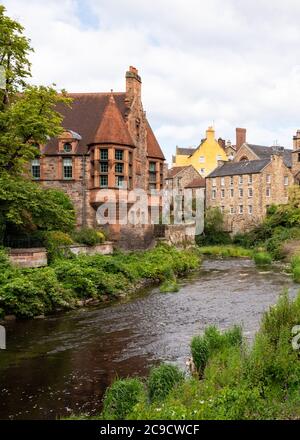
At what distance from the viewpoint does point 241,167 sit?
194 feet

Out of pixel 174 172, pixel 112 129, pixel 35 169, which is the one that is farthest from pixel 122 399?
pixel 174 172

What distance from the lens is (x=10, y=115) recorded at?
21.1 metres

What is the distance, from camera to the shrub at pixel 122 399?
802 cm

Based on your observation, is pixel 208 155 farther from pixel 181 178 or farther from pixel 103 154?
pixel 103 154

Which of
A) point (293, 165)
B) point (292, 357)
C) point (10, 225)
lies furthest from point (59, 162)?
point (293, 165)

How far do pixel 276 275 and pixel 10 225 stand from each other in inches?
641

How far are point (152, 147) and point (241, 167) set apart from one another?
23650 millimetres

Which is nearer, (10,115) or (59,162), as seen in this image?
(10,115)

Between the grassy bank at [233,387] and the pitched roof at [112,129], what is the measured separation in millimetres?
22294

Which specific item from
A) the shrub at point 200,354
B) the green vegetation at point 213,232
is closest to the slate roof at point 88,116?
the shrub at point 200,354

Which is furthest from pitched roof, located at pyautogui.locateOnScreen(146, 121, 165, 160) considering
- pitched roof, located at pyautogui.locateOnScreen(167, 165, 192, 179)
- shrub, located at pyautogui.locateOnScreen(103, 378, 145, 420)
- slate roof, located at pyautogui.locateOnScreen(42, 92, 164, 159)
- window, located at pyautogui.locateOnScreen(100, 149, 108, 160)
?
shrub, located at pyautogui.locateOnScreen(103, 378, 145, 420)

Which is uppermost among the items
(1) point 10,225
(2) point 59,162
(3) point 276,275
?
(2) point 59,162

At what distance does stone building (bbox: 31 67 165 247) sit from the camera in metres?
31.1
